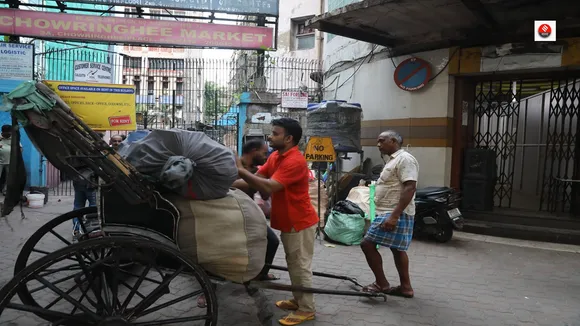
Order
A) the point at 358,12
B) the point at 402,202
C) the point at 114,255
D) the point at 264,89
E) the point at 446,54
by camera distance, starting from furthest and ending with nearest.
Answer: the point at 264,89 → the point at 446,54 → the point at 358,12 → the point at 402,202 → the point at 114,255

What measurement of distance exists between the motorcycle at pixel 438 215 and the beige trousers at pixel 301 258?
339 cm

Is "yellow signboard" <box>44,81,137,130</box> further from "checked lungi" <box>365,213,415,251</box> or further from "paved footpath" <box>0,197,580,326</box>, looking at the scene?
"checked lungi" <box>365,213,415,251</box>

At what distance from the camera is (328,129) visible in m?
7.40

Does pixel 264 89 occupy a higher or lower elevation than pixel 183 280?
higher

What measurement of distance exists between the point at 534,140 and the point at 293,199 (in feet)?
32.5

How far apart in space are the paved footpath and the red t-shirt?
0.62 m

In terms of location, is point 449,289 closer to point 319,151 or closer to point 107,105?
point 319,151

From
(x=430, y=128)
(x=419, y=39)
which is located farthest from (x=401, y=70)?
(x=430, y=128)

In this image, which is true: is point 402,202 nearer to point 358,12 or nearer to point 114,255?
point 114,255

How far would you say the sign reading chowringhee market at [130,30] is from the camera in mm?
9984

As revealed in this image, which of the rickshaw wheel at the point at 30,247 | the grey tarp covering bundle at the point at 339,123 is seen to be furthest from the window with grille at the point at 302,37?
the rickshaw wheel at the point at 30,247

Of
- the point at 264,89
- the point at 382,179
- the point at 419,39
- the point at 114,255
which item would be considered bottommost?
the point at 114,255

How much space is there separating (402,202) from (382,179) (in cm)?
35

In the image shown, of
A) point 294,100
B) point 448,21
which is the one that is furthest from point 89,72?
point 448,21
